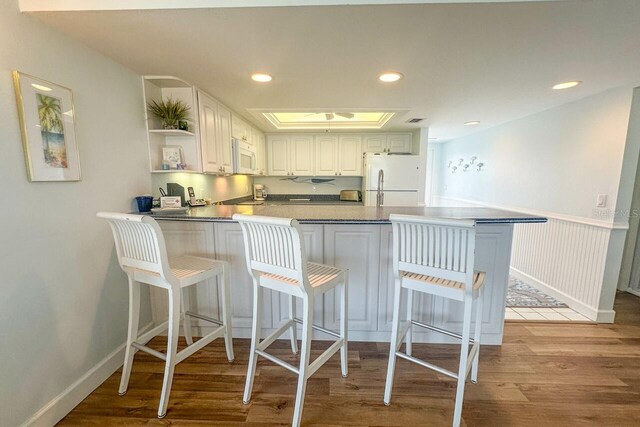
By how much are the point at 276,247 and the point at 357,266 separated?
83 cm

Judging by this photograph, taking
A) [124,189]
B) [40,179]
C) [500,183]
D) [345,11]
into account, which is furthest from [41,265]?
[500,183]

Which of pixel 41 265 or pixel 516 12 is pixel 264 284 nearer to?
pixel 41 265

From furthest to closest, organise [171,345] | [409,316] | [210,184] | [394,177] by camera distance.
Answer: [394,177], [210,184], [409,316], [171,345]

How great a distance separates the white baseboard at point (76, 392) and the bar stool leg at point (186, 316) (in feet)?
1.37

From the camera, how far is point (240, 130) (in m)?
3.37

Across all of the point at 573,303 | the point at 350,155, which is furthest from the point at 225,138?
the point at 573,303

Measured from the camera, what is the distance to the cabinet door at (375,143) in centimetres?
441

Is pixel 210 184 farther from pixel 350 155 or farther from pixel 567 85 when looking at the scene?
pixel 567 85

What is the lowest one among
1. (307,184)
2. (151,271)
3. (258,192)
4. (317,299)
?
(317,299)

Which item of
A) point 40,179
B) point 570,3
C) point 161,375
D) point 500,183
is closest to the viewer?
point 570,3

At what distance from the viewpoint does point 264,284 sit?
144 centimetres

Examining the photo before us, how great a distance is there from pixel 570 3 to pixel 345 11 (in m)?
0.98

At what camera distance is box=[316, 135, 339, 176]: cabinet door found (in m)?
4.47

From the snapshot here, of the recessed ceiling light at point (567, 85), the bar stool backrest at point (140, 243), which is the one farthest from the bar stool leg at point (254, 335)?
the recessed ceiling light at point (567, 85)
